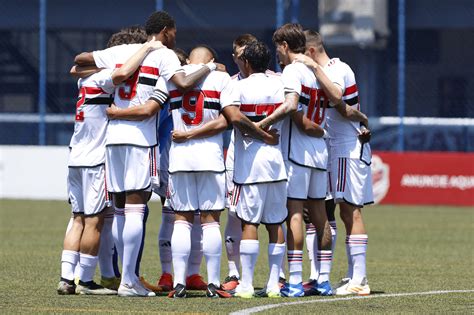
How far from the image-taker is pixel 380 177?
23.5 metres

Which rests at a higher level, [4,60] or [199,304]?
[4,60]

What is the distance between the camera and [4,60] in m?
28.4

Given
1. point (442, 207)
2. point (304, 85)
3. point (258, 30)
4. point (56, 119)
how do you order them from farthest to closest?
1. point (258, 30)
2. point (56, 119)
3. point (442, 207)
4. point (304, 85)

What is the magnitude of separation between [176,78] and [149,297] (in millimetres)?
1706

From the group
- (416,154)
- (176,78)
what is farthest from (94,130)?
(416,154)

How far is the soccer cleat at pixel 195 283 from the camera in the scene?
10.8 m

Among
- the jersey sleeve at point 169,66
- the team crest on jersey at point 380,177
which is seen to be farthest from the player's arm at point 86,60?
the team crest on jersey at point 380,177

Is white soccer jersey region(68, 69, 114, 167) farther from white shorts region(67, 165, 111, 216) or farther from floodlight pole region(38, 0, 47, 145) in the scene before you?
floodlight pole region(38, 0, 47, 145)

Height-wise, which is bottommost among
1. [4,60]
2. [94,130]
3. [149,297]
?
[149,297]

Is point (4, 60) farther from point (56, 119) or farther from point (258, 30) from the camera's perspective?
point (258, 30)

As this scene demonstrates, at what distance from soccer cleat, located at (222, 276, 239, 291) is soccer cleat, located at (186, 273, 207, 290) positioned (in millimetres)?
188

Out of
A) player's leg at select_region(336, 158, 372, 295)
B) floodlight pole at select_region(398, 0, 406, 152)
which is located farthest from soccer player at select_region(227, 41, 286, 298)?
floodlight pole at select_region(398, 0, 406, 152)

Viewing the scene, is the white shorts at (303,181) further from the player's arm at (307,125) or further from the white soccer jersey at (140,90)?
the white soccer jersey at (140,90)

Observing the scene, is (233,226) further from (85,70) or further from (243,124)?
(85,70)
